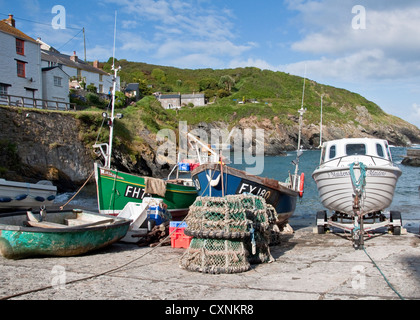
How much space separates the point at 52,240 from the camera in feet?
26.3

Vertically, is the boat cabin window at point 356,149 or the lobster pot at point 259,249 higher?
the boat cabin window at point 356,149

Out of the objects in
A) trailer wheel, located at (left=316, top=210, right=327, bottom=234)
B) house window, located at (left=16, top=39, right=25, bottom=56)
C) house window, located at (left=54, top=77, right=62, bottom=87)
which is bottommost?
trailer wheel, located at (left=316, top=210, right=327, bottom=234)

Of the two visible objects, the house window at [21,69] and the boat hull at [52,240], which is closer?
the boat hull at [52,240]

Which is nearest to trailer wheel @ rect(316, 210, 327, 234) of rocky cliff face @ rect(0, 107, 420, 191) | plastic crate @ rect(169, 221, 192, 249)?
plastic crate @ rect(169, 221, 192, 249)

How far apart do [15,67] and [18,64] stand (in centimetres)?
82

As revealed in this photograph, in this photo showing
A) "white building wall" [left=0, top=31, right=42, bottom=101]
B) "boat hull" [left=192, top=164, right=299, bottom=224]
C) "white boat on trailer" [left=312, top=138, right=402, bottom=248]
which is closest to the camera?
"white boat on trailer" [left=312, top=138, right=402, bottom=248]

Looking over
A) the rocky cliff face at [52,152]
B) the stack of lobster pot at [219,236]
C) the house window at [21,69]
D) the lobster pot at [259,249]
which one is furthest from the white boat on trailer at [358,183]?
the house window at [21,69]

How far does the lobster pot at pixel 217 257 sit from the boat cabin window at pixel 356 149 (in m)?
6.21

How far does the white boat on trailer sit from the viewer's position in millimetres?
10570

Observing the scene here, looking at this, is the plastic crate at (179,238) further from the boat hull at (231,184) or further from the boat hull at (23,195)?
the boat hull at (23,195)

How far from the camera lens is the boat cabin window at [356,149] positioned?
11914 mm

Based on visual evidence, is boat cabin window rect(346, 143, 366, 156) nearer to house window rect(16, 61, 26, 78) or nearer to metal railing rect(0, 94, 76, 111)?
metal railing rect(0, 94, 76, 111)

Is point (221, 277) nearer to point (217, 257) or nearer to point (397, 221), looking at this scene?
point (217, 257)
